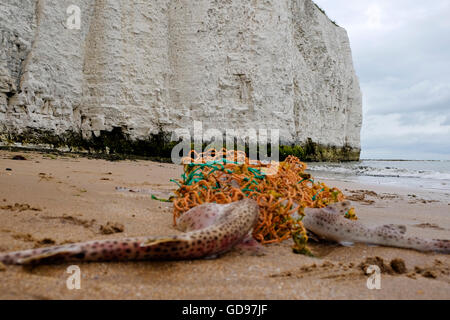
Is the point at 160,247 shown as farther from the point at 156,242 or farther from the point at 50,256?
the point at 50,256

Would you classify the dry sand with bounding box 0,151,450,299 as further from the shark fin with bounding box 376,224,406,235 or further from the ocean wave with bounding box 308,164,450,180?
the ocean wave with bounding box 308,164,450,180

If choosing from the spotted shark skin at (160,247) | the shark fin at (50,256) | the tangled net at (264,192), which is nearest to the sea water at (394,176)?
the tangled net at (264,192)

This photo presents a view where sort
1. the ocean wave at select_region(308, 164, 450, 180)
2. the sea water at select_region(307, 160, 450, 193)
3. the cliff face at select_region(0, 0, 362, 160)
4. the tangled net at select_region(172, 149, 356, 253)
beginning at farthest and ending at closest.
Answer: the ocean wave at select_region(308, 164, 450, 180)
the cliff face at select_region(0, 0, 362, 160)
the sea water at select_region(307, 160, 450, 193)
the tangled net at select_region(172, 149, 356, 253)

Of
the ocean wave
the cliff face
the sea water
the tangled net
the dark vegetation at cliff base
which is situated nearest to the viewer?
the tangled net

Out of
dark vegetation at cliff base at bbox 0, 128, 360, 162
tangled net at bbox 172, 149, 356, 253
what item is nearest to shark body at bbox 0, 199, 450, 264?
tangled net at bbox 172, 149, 356, 253

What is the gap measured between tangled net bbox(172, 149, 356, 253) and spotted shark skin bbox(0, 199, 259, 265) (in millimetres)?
277

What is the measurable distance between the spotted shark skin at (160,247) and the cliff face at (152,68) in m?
10.7

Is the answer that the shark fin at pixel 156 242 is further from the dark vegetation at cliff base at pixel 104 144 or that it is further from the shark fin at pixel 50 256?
the dark vegetation at cliff base at pixel 104 144

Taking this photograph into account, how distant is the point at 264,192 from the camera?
2025 millimetres

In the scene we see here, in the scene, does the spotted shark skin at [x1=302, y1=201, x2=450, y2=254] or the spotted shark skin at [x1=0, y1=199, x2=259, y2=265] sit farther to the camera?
the spotted shark skin at [x1=302, y1=201, x2=450, y2=254]

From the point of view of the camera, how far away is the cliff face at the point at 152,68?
409 inches

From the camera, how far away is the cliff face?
34.1 ft
